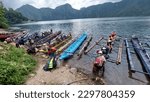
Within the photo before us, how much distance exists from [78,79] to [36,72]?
443 centimetres

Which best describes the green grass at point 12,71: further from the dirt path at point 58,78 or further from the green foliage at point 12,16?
the green foliage at point 12,16

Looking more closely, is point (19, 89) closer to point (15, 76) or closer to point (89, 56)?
point (15, 76)

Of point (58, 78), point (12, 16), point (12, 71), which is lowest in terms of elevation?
point (58, 78)

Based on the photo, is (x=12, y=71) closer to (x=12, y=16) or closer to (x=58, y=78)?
(x=58, y=78)

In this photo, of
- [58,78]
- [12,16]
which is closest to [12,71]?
[58,78]

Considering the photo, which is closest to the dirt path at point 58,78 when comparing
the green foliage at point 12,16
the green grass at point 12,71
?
the green grass at point 12,71

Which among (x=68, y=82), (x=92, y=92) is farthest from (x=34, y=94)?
(x=68, y=82)

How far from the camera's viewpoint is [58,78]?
1794 centimetres

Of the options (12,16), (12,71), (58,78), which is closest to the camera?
(12,71)

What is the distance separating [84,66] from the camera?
23.9m

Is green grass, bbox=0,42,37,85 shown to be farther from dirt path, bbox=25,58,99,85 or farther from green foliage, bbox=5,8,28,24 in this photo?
green foliage, bbox=5,8,28,24

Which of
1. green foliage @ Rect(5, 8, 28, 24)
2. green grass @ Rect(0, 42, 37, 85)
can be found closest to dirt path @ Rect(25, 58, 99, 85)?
green grass @ Rect(0, 42, 37, 85)

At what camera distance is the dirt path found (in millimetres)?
16938

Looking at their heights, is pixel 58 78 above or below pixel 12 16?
below
